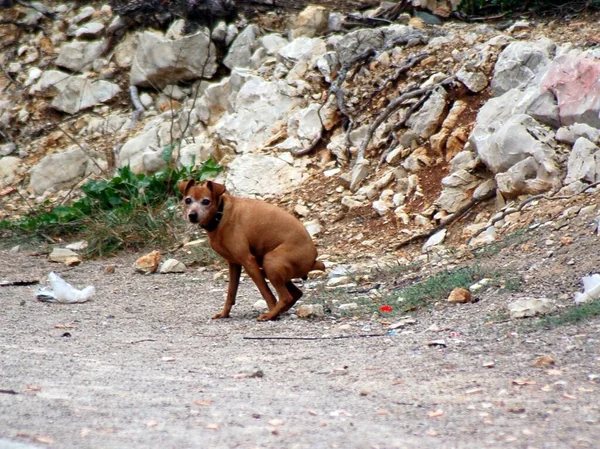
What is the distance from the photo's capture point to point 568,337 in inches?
225

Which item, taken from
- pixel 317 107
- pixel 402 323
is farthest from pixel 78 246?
pixel 402 323

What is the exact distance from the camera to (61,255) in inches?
457

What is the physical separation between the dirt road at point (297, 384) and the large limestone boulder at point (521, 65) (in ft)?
14.3

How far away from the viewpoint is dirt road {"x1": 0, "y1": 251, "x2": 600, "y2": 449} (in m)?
4.13

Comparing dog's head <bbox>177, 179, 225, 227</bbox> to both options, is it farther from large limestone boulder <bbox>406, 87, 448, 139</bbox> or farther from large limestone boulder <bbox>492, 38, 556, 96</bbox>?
large limestone boulder <bbox>492, 38, 556, 96</bbox>

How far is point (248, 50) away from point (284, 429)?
36.5 feet

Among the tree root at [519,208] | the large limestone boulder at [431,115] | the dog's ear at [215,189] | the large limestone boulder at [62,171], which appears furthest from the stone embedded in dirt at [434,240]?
the large limestone boulder at [62,171]

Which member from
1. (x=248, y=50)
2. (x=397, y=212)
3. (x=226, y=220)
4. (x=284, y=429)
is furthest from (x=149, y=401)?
(x=248, y=50)

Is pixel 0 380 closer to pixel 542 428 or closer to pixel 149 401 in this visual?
pixel 149 401

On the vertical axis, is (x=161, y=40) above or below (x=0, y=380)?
below

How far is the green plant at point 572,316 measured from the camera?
6.00 metres

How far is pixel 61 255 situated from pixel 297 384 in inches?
279

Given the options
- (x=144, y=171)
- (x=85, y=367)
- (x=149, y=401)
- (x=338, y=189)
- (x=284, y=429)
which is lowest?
(x=144, y=171)

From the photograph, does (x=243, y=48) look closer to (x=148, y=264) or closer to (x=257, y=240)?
(x=148, y=264)
